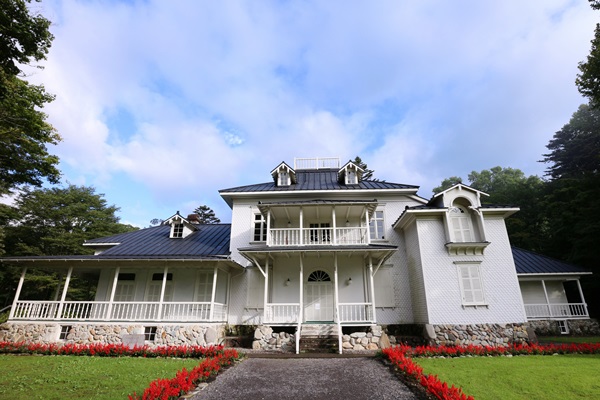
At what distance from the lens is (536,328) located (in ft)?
55.1

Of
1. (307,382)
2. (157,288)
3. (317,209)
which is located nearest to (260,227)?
(317,209)

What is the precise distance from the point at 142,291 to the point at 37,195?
21.1 meters

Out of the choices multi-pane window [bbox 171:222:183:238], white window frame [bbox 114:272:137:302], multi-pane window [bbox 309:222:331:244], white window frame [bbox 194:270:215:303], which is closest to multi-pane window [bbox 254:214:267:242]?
multi-pane window [bbox 309:222:331:244]

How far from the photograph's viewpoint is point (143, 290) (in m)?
16.0

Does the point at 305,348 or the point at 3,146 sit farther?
the point at 3,146

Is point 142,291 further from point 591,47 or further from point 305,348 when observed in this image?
point 591,47

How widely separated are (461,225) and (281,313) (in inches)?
384

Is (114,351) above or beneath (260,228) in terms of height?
beneath

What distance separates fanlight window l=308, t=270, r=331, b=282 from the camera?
15.4 metres

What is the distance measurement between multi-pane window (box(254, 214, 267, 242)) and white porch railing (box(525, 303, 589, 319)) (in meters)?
15.7

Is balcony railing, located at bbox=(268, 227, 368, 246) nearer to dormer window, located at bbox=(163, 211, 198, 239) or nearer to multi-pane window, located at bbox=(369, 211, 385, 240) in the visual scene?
multi-pane window, located at bbox=(369, 211, 385, 240)

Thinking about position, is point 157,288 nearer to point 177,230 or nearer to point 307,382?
point 177,230

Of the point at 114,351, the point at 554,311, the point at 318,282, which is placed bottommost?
the point at 114,351

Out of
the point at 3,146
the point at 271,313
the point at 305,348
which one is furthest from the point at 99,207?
the point at 305,348
